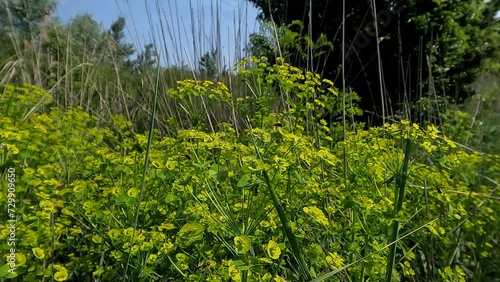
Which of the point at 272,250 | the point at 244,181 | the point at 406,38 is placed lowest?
the point at 272,250

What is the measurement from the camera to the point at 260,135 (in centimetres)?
118

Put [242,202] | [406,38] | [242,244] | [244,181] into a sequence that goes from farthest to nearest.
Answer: [406,38] < [242,202] < [244,181] < [242,244]

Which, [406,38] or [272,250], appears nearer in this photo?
[272,250]

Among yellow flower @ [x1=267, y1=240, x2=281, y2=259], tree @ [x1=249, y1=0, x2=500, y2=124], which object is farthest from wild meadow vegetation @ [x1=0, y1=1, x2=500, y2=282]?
tree @ [x1=249, y1=0, x2=500, y2=124]

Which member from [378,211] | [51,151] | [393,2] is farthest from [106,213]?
[393,2]

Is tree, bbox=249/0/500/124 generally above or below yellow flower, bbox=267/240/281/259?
above

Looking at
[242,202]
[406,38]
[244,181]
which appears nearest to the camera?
[244,181]

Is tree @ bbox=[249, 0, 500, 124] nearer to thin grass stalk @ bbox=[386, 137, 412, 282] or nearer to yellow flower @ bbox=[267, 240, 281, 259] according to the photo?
thin grass stalk @ bbox=[386, 137, 412, 282]

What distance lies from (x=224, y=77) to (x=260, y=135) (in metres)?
2.52

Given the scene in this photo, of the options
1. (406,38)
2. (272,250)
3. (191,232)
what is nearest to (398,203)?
(272,250)

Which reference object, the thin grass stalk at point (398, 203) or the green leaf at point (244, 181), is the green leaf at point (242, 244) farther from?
the thin grass stalk at point (398, 203)

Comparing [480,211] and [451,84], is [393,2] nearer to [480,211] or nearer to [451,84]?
[451,84]

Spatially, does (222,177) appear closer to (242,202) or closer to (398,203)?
(242,202)

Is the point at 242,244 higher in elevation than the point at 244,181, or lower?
lower
